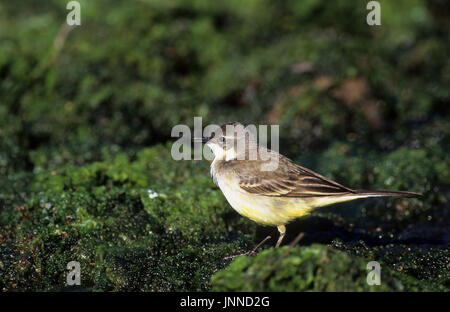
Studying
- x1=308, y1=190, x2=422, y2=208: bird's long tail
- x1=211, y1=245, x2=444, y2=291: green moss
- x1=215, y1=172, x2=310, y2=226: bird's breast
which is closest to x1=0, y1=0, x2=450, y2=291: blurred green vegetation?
x1=211, y1=245, x2=444, y2=291: green moss

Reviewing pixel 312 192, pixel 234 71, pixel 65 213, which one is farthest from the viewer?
pixel 234 71

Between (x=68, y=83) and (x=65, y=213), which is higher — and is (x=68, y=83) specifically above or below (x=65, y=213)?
above

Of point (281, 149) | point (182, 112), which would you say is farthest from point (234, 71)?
point (281, 149)

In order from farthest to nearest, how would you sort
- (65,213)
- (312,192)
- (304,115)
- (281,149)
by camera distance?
(304,115), (281,149), (65,213), (312,192)

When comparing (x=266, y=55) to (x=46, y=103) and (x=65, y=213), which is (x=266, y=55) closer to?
(x=46, y=103)

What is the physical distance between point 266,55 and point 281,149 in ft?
12.6

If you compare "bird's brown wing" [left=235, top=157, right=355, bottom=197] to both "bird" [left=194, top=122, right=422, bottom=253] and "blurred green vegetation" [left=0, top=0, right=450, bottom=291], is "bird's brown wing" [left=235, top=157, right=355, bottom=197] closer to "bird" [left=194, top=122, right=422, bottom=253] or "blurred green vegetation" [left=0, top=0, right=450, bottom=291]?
"bird" [left=194, top=122, right=422, bottom=253]

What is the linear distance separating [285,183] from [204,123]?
4.97 m

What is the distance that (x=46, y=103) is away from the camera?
40.3 feet

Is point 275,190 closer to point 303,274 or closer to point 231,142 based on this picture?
point 231,142

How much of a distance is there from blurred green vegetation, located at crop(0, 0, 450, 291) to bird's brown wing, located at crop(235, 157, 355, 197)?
0.90m

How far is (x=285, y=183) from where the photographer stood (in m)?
7.31

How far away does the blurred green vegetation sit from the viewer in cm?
702
